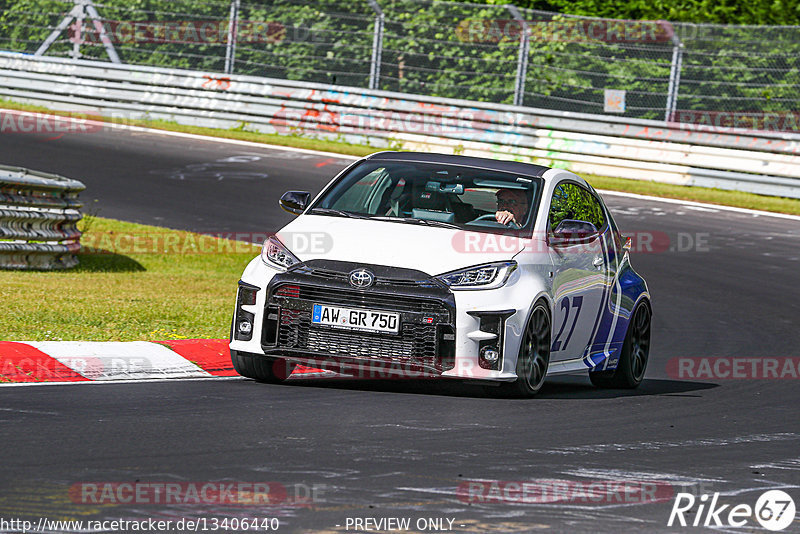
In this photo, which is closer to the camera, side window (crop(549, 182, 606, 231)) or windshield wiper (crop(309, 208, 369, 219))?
windshield wiper (crop(309, 208, 369, 219))

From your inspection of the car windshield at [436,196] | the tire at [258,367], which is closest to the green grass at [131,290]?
the tire at [258,367]

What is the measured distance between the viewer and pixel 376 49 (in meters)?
27.2

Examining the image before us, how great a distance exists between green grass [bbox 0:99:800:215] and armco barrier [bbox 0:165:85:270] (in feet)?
37.1

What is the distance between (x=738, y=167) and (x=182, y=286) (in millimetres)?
12216

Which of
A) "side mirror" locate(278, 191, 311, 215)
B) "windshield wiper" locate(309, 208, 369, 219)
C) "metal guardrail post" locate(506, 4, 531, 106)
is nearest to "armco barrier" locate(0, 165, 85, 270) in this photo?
"side mirror" locate(278, 191, 311, 215)

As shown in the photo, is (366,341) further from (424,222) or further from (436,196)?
(436,196)

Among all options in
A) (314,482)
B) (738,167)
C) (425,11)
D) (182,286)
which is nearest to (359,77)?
(425,11)

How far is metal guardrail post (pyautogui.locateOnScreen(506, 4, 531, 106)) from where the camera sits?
1014 inches

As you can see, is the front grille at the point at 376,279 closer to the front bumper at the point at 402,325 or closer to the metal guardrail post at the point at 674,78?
the front bumper at the point at 402,325

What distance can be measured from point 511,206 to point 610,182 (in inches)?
588

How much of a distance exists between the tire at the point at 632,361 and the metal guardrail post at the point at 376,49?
53.9 ft

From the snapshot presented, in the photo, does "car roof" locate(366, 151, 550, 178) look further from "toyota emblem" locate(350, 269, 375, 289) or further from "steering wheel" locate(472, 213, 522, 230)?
"toyota emblem" locate(350, 269, 375, 289)

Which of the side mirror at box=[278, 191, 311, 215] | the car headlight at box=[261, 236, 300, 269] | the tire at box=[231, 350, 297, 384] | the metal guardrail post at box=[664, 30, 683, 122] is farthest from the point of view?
the metal guardrail post at box=[664, 30, 683, 122]

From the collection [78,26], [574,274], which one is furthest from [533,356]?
[78,26]
